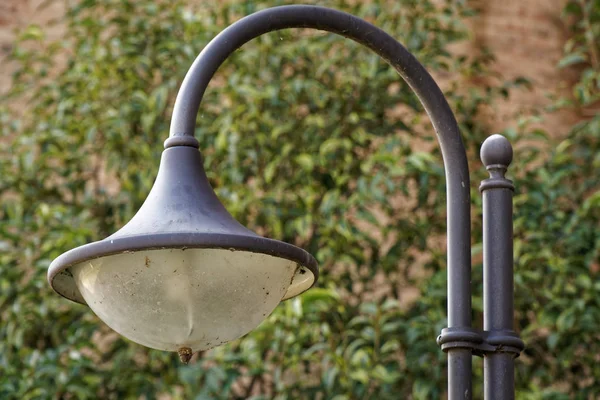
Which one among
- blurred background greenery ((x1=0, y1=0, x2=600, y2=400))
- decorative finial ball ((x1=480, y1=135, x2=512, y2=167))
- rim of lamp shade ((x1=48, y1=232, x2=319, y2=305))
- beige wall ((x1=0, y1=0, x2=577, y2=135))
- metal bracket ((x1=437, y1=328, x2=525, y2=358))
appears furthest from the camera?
beige wall ((x1=0, y1=0, x2=577, y2=135))

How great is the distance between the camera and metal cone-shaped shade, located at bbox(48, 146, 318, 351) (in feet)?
8.46

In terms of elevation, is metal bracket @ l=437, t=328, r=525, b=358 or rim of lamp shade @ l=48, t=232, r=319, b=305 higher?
rim of lamp shade @ l=48, t=232, r=319, b=305

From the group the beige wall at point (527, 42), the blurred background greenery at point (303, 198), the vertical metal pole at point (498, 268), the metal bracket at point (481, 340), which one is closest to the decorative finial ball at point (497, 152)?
the vertical metal pole at point (498, 268)

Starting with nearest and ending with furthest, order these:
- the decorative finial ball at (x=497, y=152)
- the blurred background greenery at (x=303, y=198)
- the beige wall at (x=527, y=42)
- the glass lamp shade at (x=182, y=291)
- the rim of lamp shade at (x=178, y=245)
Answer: the rim of lamp shade at (x=178, y=245) → the glass lamp shade at (x=182, y=291) → the decorative finial ball at (x=497, y=152) → the blurred background greenery at (x=303, y=198) → the beige wall at (x=527, y=42)

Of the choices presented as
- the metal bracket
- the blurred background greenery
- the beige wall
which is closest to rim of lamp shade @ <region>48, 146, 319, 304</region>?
the metal bracket

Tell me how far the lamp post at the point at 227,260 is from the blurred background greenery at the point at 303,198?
7.40 feet

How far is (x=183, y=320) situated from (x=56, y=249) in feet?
10.1

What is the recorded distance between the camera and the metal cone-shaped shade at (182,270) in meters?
2.58

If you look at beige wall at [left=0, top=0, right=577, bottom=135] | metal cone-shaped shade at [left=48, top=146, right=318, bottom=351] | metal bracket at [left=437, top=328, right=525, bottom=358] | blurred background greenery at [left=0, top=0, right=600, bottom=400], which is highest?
beige wall at [left=0, top=0, right=577, bottom=135]

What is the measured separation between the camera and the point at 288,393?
537 centimetres

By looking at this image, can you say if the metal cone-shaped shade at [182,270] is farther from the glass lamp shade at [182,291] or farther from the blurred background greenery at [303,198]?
the blurred background greenery at [303,198]

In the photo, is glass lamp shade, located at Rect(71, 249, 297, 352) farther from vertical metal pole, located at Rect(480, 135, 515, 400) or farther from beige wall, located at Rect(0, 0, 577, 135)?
beige wall, located at Rect(0, 0, 577, 135)

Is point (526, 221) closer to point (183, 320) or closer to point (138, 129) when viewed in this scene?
point (138, 129)

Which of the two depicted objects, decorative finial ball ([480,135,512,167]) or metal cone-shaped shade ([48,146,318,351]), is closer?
metal cone-shaped shade ([48,146,318,351])
